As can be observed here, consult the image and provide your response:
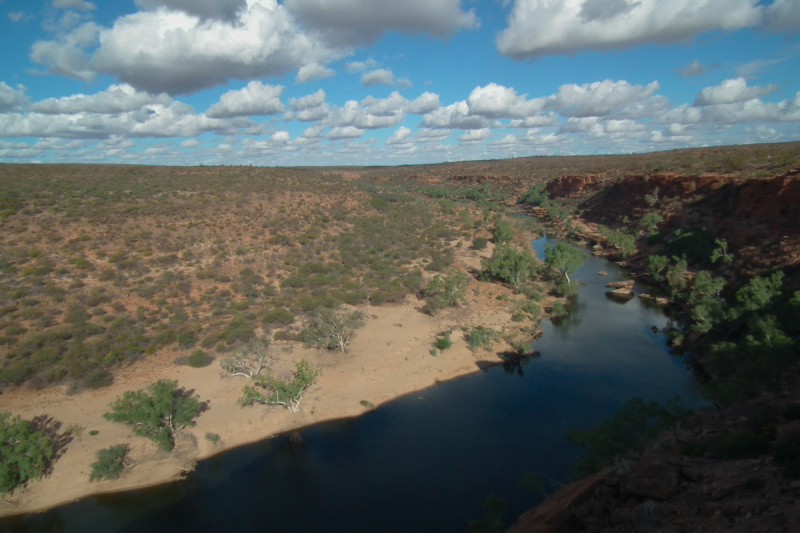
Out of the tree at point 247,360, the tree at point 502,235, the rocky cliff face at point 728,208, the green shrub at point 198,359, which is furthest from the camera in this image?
the tree at point 502,235

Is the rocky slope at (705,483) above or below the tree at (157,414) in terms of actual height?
above

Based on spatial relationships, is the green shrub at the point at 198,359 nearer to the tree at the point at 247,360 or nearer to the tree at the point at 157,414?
the tree at the point at 247,360

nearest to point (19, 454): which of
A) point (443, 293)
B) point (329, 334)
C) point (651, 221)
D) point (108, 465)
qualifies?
point (108, 465)

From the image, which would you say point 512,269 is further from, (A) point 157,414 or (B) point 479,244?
(A) point 157,414

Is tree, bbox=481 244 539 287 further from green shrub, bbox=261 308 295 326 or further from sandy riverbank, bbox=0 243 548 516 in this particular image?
green shrub, bbox=261 308 295 326

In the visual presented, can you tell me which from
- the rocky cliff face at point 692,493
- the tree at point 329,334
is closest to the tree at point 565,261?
the tree at point 329,334
